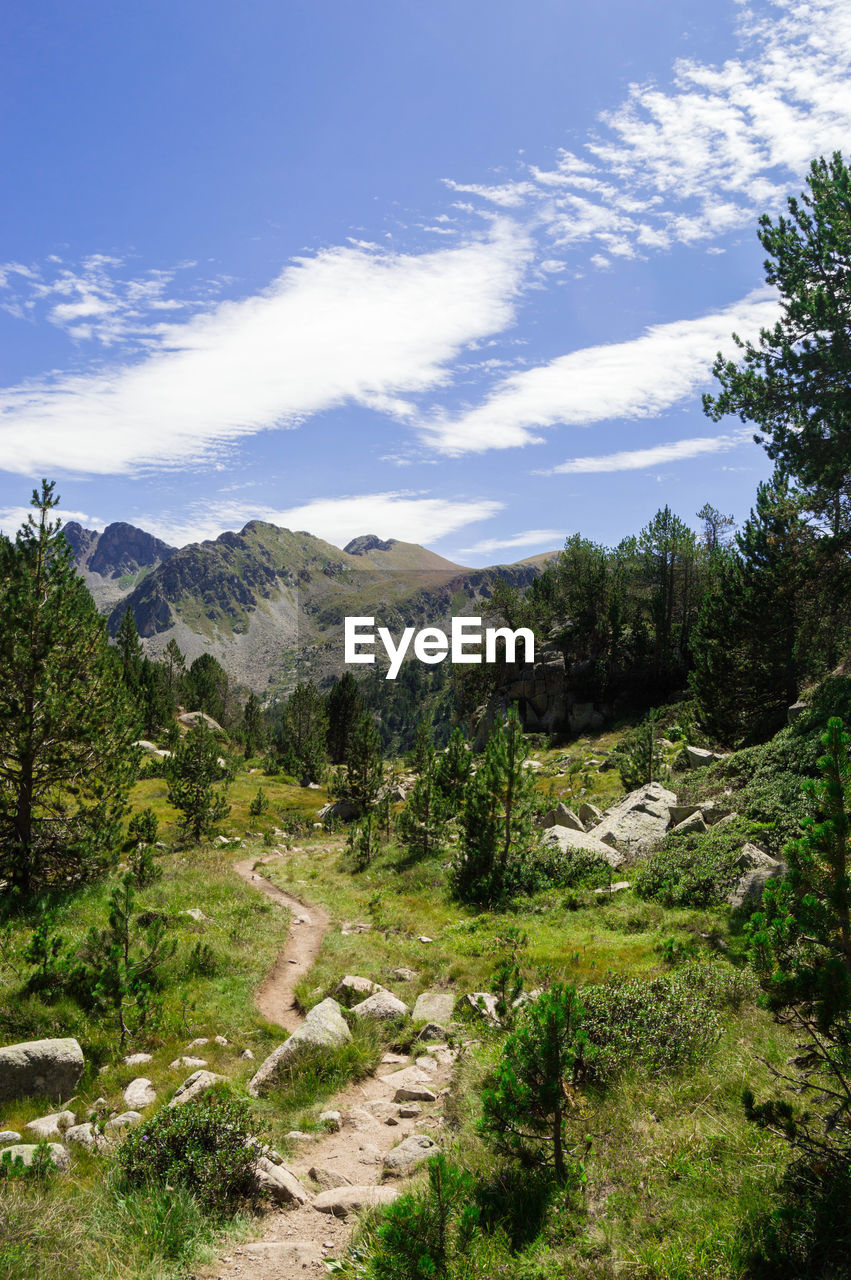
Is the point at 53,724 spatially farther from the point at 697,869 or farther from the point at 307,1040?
the point at 697,869

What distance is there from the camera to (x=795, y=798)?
16328 millimetres

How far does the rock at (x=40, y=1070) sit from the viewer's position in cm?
791

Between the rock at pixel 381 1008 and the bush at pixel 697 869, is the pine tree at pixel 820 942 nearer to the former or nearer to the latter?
the rock at pixel 381 1008

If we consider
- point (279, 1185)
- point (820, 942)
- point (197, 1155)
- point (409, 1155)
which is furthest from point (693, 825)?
point (197, 1155)

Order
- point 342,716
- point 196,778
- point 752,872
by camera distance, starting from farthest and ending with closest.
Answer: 1. point 342,716
2. point 196,778
3. point 752,872

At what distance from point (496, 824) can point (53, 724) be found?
42.8 feet

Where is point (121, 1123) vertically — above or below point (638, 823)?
above

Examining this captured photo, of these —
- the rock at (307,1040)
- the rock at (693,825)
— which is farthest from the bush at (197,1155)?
the rock at (693,825)

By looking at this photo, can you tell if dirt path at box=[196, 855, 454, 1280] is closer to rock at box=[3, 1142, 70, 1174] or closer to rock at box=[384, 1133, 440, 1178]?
rock at box=[384, 1133, 440, 1178]

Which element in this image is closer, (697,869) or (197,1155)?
(197,1155)

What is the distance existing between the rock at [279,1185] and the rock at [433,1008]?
4.81 m

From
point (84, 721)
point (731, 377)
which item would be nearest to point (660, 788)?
point (731, 377)

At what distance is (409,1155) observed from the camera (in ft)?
22.6

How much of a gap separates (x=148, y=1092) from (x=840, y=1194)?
8.36 metres
